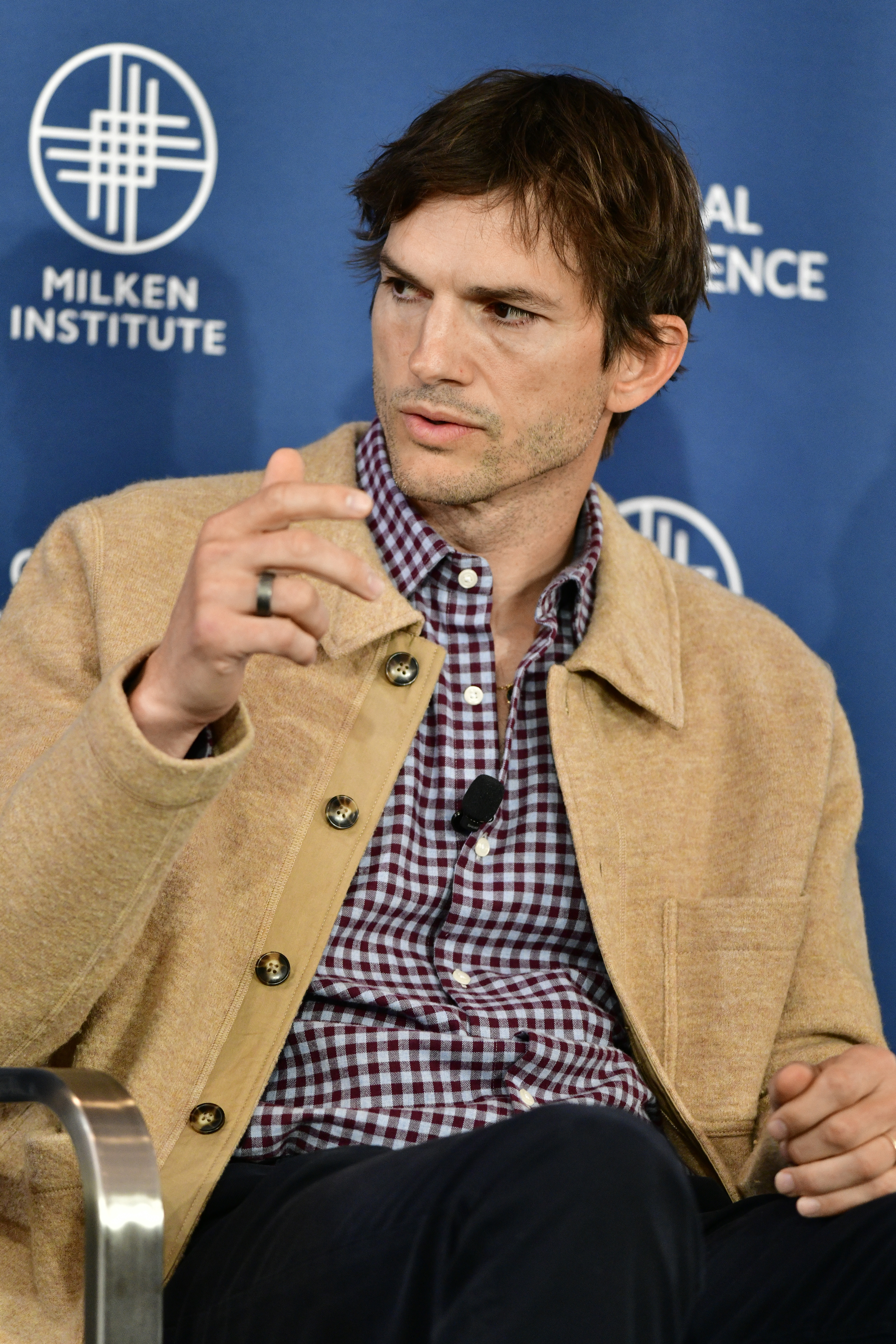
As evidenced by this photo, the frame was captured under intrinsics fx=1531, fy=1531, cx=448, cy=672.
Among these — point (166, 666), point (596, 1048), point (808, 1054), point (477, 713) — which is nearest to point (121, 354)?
point (477, 713)

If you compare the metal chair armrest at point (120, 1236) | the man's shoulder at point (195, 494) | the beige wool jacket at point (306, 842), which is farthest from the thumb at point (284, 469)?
the metal chair armrest at point (120, 1236)

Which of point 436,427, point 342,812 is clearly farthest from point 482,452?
point 342,812

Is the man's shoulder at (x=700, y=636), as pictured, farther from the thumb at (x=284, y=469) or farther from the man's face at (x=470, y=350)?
the thumb at (x=284, y=469)

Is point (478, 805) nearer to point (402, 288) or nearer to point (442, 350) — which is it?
point (442, 350)

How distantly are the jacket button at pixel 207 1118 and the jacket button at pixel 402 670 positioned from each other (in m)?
0.50

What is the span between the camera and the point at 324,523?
1868mm

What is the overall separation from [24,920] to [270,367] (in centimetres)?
113

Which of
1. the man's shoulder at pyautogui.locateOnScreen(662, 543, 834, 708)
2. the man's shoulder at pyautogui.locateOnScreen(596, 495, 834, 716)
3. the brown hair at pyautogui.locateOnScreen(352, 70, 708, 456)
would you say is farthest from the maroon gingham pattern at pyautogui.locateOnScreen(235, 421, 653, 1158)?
the brown hair at pyautogui.locateOnScreen(352, 70, 708, 456)

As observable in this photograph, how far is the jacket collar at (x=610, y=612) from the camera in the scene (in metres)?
1.74

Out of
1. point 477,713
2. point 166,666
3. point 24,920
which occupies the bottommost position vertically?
point 24,920

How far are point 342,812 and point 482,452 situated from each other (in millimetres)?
473

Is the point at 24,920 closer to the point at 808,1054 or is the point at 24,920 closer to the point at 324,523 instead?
the point at 324,523

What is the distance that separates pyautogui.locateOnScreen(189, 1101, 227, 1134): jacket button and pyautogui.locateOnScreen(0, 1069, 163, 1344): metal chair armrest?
32 cm

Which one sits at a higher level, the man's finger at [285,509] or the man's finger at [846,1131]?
A: the man's finger at [285,509]
